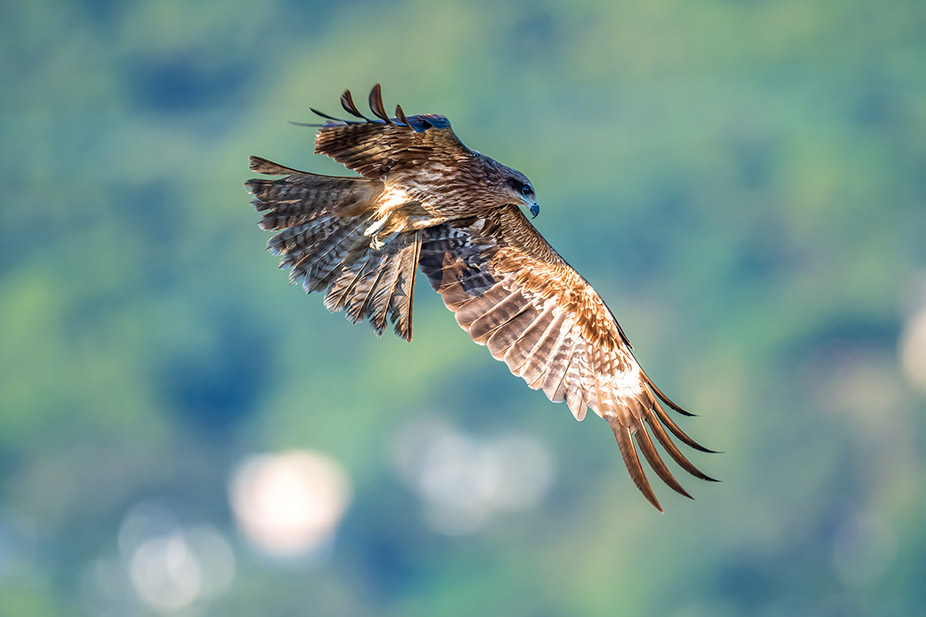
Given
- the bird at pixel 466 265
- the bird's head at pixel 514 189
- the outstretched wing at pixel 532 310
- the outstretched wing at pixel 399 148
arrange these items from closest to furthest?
the outstretched wing at pixel 399 148 < the bird at pixel 466 265 < the bird's head at pixel 514 189 < the outstretched wing at pixel 532 310

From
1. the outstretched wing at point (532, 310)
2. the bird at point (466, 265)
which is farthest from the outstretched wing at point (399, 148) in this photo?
the outstretched wing at point (532, 310)

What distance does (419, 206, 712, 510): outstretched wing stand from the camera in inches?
275

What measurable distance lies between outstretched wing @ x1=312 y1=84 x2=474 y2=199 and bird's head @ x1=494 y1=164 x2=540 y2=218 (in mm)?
303

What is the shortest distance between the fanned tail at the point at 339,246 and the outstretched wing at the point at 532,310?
293 millimetres

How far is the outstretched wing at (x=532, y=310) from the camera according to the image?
6.97m

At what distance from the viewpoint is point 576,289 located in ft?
23.1

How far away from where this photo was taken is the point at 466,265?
7121 mm

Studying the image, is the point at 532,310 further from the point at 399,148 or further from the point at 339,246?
the point at 399,148

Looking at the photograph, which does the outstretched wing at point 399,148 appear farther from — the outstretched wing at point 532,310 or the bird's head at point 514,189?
the outstretched wing at point 532,310

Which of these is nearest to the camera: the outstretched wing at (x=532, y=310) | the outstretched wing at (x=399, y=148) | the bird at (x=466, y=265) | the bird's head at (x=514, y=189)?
the outstretched wing at (x=399, y=148)

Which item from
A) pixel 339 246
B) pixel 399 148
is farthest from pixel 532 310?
A: pixel 399 148

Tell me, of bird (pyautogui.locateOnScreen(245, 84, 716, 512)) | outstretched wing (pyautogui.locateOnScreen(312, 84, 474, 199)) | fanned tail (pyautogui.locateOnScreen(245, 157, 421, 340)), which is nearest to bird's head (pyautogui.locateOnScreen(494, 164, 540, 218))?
bird (pyautogui.locateOnScreen(245, 84, 716, 512))

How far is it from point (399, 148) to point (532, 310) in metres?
1.63

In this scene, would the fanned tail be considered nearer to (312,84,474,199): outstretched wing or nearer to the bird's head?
(312,84,474,199): outstretched wing
